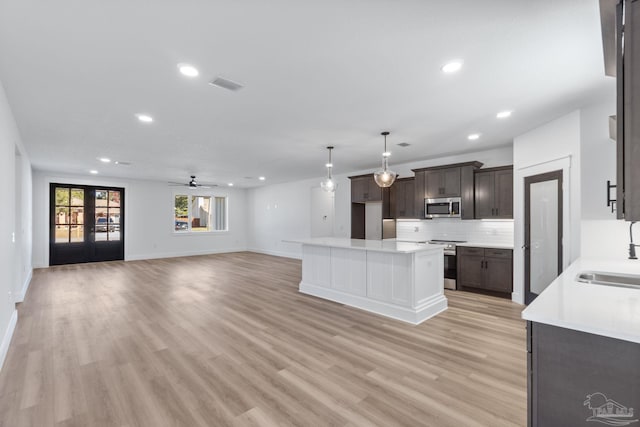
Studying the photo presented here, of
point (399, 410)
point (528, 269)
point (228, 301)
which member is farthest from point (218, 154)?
point (528, 269)

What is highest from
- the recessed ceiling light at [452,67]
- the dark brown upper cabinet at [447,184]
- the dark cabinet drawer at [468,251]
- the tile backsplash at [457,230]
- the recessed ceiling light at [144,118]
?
the recessed ceiling light at [144,118]

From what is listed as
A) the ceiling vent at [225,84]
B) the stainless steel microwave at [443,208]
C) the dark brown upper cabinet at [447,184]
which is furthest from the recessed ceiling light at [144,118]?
the stainless steel microwave at [443,208]

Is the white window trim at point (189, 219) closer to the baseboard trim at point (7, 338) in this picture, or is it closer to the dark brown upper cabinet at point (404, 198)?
the baseboard trim at point (7, 338)

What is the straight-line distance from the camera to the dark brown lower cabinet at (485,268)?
4.75 m

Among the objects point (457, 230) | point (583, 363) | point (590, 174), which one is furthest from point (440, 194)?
point (583, 363)

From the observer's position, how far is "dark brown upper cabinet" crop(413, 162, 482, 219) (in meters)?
5.41

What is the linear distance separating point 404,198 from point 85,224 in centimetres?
874

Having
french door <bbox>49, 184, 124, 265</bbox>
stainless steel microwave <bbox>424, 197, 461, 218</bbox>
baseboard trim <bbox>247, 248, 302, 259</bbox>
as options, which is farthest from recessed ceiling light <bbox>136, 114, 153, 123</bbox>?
french door <bbox>49, 184, 124, 265</bbox>

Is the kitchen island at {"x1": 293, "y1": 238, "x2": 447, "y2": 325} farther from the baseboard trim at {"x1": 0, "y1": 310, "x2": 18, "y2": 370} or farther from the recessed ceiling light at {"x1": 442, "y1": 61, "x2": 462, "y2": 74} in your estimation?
the baseboard trim at {"x1": 0, "y1": 310, "x2": 18, "y2": 370}

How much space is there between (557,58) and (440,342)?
2.75m

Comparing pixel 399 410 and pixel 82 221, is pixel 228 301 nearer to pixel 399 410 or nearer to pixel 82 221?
pixel 399 410

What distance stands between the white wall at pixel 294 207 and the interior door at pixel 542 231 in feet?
4.42

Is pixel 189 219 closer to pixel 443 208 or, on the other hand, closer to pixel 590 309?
pixel 443 208

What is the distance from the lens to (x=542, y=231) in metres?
4.07
